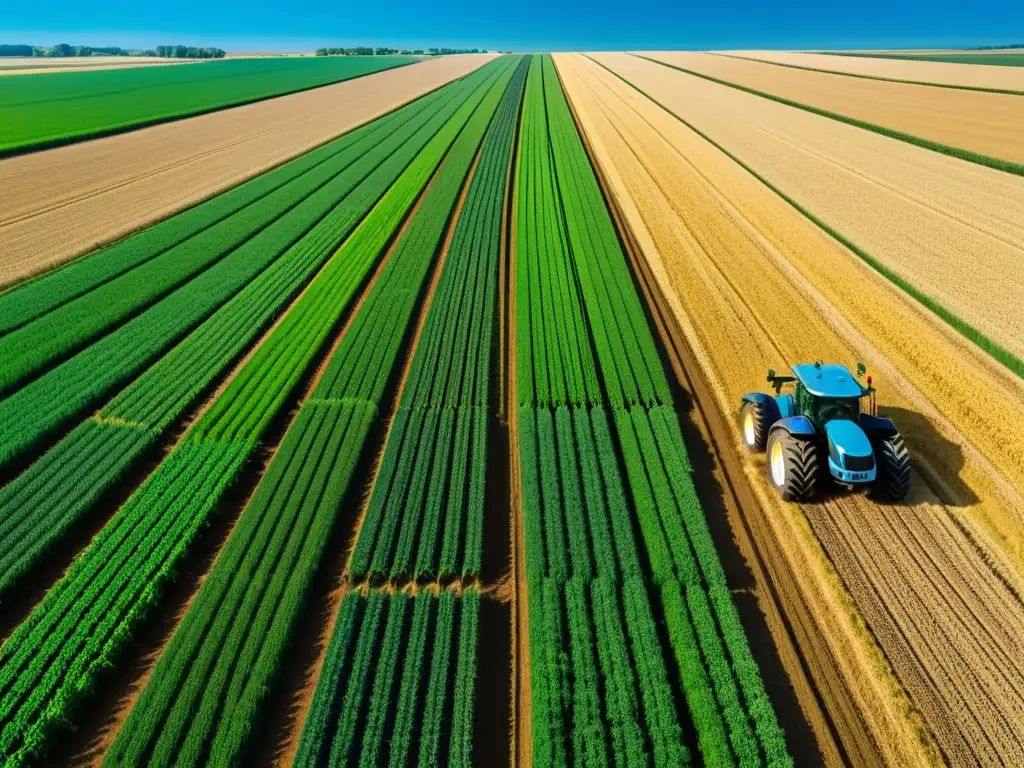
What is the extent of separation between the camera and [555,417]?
12.5m

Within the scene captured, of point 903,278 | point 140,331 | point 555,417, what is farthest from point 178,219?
point 903,278

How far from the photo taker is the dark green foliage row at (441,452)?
30.4 feet

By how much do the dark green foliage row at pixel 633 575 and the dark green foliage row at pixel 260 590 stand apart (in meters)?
2.43

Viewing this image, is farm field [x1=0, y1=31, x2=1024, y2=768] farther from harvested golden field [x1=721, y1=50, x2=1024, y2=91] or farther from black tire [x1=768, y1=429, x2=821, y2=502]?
harvested golden field [x1=721, y1=50, x2=1024, y2=91]

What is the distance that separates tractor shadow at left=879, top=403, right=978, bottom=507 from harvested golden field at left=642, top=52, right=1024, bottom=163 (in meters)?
26.9

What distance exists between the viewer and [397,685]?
7.54 meters

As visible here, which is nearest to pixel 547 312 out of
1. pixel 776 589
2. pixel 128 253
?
pixel 776 589

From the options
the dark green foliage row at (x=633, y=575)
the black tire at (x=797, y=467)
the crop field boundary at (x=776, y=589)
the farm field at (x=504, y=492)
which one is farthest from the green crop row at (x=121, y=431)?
the black tire at (x=797, y=467)

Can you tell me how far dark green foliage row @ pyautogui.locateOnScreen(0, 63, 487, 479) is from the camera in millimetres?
12992

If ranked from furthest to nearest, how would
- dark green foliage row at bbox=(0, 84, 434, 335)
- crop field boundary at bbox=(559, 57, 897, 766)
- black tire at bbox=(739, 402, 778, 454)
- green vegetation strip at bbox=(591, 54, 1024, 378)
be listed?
dark green foliage row at bbox=(0, 84, 434, 335) → green vegetation strip at bbox=(591, 54, 1024, 378) → black tire at bbox=(739, 402, 778, 454) → crop field boundary at bbox=(559, 57, 897, 766)

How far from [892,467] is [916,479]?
1.74 meters

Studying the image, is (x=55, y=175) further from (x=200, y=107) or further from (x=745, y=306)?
(x=745, y=306)

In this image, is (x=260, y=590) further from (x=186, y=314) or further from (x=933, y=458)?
(x=933, y=458)

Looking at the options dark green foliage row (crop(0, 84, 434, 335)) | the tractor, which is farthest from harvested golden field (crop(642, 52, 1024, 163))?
dark green foliage row (crop(0, 84, 434, 335))
